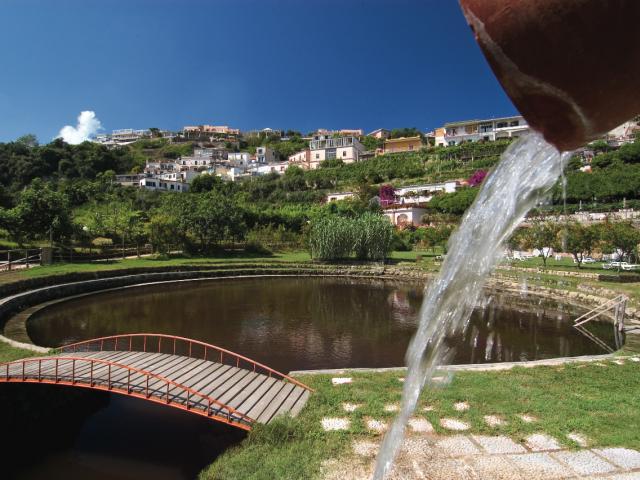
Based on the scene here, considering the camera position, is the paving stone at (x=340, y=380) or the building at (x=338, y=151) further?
the building at (x=338, y=151)

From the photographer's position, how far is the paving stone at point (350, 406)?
762cm

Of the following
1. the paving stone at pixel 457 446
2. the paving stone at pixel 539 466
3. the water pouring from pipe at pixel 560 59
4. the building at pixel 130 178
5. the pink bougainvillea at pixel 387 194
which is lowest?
the paving stone at pixel 539 466

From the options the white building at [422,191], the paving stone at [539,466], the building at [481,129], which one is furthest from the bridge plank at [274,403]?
the building at [481,129]

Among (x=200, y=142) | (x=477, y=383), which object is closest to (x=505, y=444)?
(x=477, y=383)

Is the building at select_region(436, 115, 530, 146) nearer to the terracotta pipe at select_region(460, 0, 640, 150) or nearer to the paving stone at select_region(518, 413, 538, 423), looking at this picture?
the paving stone at select_region(518, 413, 538, 423)

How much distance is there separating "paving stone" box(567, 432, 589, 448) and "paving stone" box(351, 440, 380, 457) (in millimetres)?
3136

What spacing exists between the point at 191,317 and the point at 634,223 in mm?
40689

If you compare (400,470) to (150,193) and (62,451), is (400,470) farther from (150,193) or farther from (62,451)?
(150,193)

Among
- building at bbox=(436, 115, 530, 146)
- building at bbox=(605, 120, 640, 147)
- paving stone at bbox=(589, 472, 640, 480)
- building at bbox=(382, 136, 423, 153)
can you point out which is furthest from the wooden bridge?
building at bbox=(382, 136, 423, 153)

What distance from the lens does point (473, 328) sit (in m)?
17.7

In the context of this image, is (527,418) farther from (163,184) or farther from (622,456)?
(163,184)

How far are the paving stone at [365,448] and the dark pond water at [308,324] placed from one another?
640cm

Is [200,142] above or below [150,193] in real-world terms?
above

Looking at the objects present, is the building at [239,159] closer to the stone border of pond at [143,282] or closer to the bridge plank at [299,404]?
the stone border of pond at [143,282]
